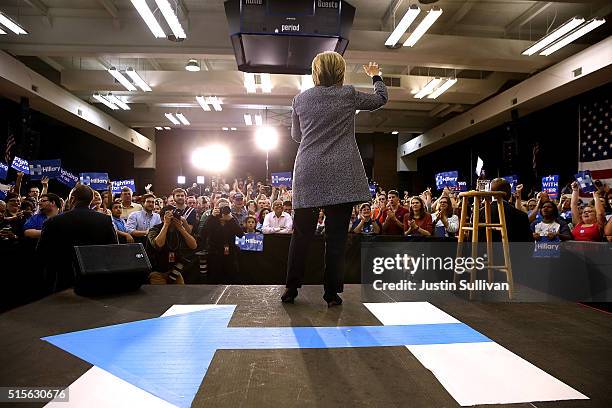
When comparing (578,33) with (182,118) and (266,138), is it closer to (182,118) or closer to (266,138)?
(182,118)

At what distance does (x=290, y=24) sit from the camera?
392 centimetres

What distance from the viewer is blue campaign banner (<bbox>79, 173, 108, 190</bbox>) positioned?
808 cm

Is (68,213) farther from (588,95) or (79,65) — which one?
(588,95)

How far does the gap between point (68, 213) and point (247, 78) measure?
644 cm

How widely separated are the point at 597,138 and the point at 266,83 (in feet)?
22.1

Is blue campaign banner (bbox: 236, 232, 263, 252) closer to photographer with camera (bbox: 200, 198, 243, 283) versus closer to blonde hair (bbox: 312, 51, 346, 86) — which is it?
photographer with camera (bbox: 200, 198, 243, 283)

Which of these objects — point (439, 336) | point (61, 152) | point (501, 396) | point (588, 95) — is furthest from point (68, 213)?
point (61, 152)

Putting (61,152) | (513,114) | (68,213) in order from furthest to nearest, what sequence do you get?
1. (61,152)
2. (513,114)
3. (68,213)

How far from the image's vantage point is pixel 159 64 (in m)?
10.2

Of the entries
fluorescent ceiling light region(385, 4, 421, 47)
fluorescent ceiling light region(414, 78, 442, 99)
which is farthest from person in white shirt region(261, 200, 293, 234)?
fluorescent ceiling light region(414, 78, 442, 99)

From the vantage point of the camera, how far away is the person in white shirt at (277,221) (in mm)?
5977

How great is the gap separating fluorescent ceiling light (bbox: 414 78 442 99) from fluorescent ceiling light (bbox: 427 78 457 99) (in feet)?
0.38

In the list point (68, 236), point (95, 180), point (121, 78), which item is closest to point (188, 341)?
point (68, 236)

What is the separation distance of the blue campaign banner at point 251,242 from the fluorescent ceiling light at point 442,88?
577 cm
